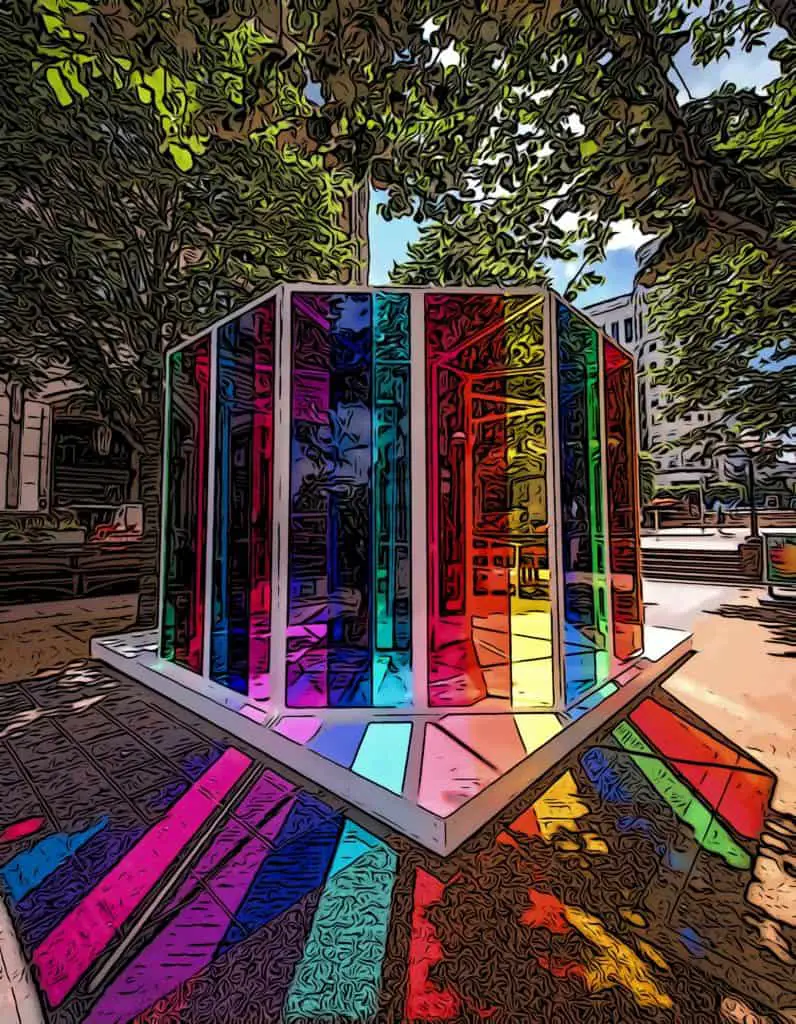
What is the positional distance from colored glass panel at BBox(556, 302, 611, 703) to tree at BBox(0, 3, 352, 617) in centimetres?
402

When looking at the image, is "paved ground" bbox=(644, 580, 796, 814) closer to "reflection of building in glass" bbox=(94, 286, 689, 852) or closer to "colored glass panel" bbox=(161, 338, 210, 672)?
"reflection of building in glass" bbox=(94, 286, 689, 852)

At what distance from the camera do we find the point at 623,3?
3141mm

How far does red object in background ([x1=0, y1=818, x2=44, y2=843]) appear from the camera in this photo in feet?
8.68

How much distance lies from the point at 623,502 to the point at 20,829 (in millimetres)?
5342

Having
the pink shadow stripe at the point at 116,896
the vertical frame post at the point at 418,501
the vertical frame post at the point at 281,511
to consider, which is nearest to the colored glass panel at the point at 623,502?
the vertical frame post at the point at 418,501

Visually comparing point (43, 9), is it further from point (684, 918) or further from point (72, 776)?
point (684, 918)

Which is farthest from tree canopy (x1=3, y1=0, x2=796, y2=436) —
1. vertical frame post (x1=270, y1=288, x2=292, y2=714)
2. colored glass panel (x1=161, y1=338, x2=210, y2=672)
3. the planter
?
the planter

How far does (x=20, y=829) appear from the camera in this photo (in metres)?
2.71

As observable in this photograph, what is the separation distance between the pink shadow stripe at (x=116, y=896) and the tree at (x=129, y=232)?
17.2 feet

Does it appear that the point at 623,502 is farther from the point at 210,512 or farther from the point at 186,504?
the point at 186,504

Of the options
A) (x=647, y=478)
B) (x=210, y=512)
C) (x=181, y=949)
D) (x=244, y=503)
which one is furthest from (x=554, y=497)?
(x=647, y=478)

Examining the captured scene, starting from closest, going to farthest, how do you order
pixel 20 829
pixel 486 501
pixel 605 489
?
1. pixel 20 829
2. pixel 486 501
3. pixel 605 489

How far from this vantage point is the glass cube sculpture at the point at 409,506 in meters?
3.82

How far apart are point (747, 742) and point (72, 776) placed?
4695mm
